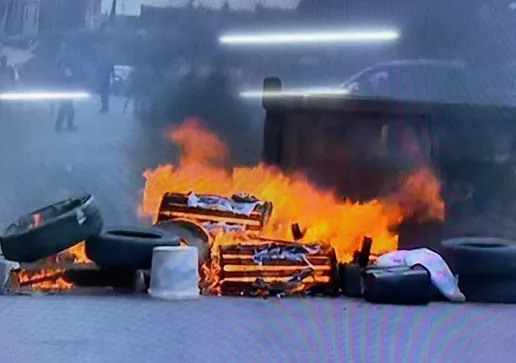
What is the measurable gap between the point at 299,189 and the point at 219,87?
1.49ft

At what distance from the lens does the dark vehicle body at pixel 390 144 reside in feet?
8.80

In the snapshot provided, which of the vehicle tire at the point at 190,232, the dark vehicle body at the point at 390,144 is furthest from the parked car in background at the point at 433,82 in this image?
the vehicle tire at the point at 190,232

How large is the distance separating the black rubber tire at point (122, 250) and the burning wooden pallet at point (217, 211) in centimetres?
17

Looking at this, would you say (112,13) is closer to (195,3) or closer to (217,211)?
(195,3)

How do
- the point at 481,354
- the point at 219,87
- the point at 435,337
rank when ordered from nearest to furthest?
the point at 481,354 < the point at 435,337 < the point at 219,87

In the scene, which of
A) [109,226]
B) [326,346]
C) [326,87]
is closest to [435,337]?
[326,346]

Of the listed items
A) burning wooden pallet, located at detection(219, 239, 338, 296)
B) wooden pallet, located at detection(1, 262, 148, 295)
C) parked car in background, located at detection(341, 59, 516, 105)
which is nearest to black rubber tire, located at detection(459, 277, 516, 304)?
burning wooden pallet, located at detection(219, 239, 338, 296)

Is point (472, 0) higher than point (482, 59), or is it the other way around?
point (472, 0)

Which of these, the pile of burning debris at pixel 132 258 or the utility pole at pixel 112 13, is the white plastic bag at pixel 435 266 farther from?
the utility pole at pixel 112 13

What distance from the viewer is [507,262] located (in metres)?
2.57

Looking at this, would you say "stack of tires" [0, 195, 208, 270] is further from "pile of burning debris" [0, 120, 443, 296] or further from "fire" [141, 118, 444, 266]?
"fire" [141, 118, 444, 266]

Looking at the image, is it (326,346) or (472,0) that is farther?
(472,0)

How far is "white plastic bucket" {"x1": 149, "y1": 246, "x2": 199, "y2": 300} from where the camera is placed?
8.00ft

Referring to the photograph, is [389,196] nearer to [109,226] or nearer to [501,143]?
[501,143]
